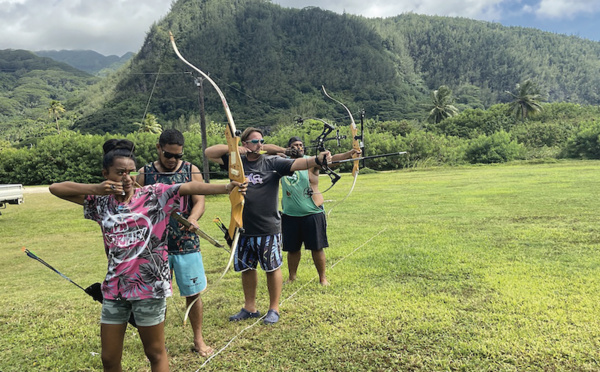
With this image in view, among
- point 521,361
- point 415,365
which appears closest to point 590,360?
point 521,361

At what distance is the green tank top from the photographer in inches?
209

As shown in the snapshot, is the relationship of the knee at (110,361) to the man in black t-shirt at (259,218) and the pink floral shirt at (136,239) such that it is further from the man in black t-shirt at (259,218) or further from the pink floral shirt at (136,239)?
the man in black t-shirt at (259,218)

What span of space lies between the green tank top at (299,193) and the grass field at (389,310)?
1037 mm

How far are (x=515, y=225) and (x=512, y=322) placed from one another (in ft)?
19.6

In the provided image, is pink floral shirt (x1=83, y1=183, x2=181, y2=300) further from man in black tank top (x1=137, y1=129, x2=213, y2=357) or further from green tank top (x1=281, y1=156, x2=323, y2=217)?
green tank top (x1=281, y1=156, x2=323, y2=217)

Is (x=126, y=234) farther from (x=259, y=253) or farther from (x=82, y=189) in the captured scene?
(x=259, y=253)

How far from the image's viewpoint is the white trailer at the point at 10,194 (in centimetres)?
1770

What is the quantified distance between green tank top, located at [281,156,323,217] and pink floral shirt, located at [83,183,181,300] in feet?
8.83

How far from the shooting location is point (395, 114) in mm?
98625

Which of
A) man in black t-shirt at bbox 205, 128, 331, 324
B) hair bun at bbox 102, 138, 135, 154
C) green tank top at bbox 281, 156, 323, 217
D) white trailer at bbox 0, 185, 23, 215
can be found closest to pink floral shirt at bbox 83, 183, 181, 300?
hair bun at bbox 102, 138, 135, 154

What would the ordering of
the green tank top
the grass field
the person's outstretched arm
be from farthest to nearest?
the green tank top
the grass field
the person's outstretched arm

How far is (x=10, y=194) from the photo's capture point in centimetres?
1823

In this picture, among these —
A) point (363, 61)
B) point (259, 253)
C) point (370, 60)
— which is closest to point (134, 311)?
point (259, 253)

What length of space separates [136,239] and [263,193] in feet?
5.43
